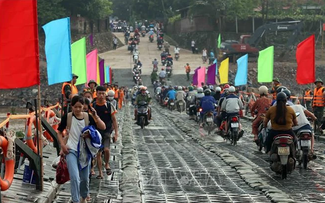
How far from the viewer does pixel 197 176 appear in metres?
13.5

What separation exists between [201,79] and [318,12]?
34.4m

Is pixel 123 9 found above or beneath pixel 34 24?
above

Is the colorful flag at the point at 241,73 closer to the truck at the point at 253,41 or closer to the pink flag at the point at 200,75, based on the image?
the pink flag at the point at 200,75

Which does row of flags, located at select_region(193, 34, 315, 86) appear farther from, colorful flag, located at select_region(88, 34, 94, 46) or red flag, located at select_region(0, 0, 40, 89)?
colorful flag, located at select_region(88, 34, 94, 46)

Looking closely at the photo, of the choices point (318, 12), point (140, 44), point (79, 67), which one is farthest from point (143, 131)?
point (140, 44)

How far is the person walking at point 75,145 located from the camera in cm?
1012

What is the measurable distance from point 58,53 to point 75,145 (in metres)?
6.89

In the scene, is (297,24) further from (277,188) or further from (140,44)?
(277,188)

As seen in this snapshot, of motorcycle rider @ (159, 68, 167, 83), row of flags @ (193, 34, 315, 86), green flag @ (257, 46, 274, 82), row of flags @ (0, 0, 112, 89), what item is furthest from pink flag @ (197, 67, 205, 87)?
row of flags @ (0, 0, 112, 89)

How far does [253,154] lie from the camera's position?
17.7m

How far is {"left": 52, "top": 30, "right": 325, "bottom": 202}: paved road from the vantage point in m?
11.4

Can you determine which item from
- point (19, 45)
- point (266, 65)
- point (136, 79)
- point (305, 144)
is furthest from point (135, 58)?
point (19, 45)

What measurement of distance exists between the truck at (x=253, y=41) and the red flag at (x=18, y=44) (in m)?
56.4

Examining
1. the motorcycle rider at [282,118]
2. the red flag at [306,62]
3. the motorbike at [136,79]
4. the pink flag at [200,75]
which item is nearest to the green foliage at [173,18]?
the motorbike at [136,79]
